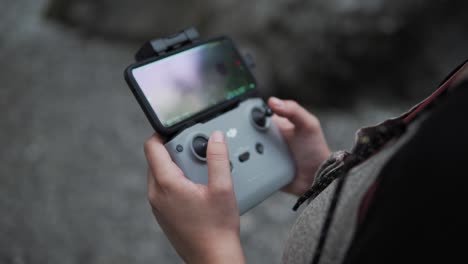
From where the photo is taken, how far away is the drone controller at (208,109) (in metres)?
0.82

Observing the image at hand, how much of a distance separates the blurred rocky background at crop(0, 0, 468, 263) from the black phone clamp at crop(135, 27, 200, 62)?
1.03 meters

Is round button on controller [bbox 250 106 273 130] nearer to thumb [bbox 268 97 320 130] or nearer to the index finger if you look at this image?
thumb [bbox 268 97 320 130]

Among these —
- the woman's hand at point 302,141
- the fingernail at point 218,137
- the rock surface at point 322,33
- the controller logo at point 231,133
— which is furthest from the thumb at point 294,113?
the rock surface at point 322,33

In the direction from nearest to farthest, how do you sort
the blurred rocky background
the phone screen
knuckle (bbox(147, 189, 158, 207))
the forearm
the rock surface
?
the forearm
knuckle (bbox(147, 189, 158, 207))
the phone screen
the blurred rocky background
the rock surface

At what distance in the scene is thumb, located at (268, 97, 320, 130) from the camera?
36.7 inches

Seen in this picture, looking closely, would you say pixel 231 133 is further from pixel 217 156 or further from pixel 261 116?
pixel 217 156

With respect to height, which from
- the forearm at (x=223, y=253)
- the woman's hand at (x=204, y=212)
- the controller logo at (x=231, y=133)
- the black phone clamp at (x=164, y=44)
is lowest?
the forearm at (x=223, y=253)

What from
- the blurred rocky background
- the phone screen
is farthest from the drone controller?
the blurred rocky background

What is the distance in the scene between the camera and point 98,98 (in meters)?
2.23

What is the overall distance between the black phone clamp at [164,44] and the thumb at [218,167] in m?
0.26

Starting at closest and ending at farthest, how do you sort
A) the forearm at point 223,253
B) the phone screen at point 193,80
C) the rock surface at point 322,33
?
the forearm at point 223,253 → the phone screen at point 193,80 → the rock surface at point 322,33

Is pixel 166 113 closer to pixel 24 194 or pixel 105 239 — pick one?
pixel 105 239

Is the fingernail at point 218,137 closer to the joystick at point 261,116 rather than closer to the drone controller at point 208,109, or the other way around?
the drone controller at point 208,109

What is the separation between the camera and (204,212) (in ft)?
2.19
